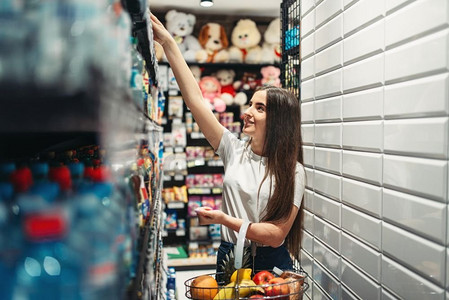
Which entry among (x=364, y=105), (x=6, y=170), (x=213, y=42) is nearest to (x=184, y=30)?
(x=213, y=42)

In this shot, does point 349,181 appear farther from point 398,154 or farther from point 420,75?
point 420,75

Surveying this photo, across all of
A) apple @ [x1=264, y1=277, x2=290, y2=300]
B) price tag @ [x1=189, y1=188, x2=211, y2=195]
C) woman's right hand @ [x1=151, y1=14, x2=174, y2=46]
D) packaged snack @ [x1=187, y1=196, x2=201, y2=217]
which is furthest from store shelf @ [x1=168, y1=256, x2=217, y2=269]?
apple @ [x1=264, y1=277, x2=290, y2=300]

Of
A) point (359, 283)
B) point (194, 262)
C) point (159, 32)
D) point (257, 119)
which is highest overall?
point (159, 32)

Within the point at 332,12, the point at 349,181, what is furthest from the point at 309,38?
the point at 349,181

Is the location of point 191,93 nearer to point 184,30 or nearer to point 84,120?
point 84,120

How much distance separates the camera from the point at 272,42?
5.59 m

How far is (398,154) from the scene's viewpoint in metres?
1.51

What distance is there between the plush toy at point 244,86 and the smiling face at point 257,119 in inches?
138

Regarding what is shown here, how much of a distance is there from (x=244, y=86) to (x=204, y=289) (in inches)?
174

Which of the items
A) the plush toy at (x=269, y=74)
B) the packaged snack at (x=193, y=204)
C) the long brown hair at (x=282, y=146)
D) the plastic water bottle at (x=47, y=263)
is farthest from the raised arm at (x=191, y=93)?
the plush toy at (x=269, y=74)

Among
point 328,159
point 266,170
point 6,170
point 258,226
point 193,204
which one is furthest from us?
point 193,204

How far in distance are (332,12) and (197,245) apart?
151 inches

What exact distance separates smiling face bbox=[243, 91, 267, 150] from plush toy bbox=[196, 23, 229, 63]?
11.6 feet

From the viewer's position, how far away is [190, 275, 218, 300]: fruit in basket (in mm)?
1390
